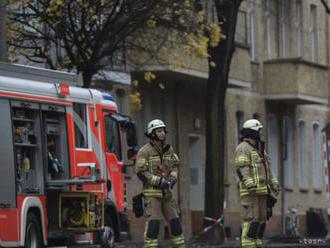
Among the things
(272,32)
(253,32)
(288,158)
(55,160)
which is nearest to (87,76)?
(55,160)

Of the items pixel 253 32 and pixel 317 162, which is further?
pixel 317 162

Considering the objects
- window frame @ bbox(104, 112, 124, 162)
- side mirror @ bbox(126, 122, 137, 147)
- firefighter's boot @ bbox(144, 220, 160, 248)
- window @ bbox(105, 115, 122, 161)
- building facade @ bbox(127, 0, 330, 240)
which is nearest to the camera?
→ firefighter's boot @ bbox(144, 220, 160, 248)

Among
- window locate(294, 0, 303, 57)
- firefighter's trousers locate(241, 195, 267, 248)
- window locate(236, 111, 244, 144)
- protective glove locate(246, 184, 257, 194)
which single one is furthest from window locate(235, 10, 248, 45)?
protective glove locate(246, 184, 257, 194)

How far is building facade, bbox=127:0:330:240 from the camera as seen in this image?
120 ft

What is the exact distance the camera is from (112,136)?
23172 millimetres

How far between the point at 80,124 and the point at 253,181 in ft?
13.0

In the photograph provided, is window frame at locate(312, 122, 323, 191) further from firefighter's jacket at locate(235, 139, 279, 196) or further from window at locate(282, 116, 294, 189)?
firefighter's jacket at locate(235, 139, 279, 196)

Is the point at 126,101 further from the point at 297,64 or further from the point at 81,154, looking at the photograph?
the point at 81,154

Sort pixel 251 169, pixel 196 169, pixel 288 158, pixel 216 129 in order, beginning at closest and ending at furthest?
pixel 251 169, pixel 216 129, pixel 196 169, pixel 288 158

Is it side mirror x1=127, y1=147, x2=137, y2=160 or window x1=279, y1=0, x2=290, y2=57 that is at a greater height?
window x1=279, y1=0, x2=290, y2=57

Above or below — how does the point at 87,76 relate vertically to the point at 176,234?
above

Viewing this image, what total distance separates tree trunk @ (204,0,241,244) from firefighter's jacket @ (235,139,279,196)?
38.5 feet

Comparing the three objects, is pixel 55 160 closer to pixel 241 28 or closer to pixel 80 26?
pixel 80 26

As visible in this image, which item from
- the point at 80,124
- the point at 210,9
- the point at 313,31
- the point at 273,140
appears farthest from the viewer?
the point at 313,31
